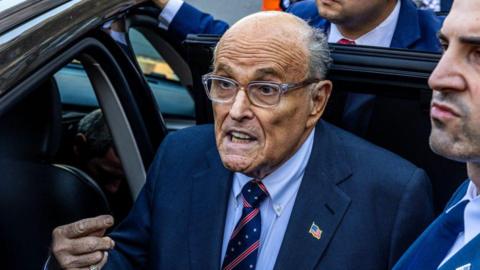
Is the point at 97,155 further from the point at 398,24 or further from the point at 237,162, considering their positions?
the point at 398,24

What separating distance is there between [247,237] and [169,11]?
1.22 metres

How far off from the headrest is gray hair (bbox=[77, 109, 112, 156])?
89 centimetres

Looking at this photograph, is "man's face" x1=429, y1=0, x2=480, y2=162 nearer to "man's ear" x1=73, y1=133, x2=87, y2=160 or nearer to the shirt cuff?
the shirt cuff

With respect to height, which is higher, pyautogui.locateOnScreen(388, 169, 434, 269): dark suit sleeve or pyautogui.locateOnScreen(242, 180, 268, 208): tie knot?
pyautogui.locateOnScreen(242, 180, 268, 208): tie knot

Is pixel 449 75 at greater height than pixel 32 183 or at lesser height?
greater

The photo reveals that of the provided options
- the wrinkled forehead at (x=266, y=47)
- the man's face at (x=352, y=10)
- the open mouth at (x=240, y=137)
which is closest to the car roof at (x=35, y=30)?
the wrinkled forehead at (x=266, y=47)

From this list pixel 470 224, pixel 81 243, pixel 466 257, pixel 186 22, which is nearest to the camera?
pixel 466 257

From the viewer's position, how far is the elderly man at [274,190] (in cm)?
266

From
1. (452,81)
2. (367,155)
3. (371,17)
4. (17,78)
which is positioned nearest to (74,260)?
(17,78)

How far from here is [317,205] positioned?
107 inches

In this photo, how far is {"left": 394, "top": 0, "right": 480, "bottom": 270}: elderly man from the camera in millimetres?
1944

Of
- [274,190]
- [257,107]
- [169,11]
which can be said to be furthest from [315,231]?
[169,11]

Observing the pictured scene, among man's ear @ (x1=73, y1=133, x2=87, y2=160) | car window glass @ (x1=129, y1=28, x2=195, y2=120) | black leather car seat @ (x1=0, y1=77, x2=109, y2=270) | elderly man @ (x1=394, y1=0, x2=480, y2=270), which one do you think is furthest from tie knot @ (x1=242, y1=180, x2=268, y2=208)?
car window glass @ (x1=129, y1=28, x2=195, y2=120)

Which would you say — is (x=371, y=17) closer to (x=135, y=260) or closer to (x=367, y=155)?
(x=367, y=155)
